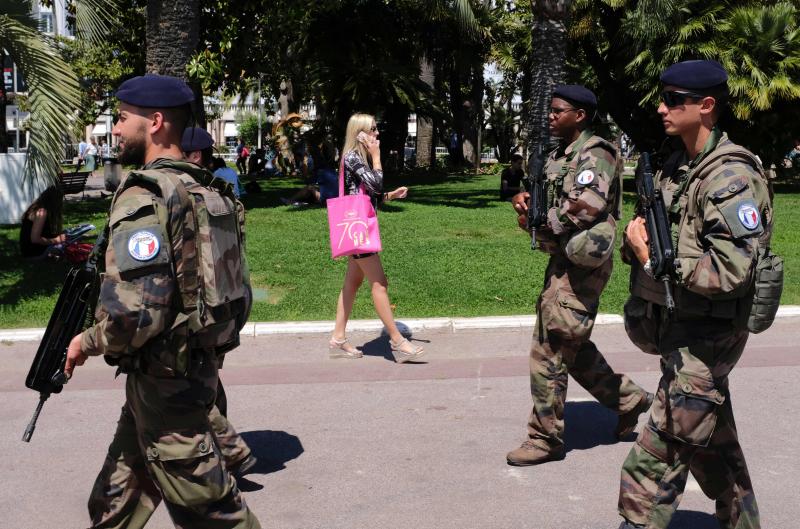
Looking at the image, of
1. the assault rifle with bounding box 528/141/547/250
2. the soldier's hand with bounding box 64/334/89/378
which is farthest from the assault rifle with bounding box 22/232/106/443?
the assault rifle with bounding box 528/141/547/250

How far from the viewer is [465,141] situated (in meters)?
38.6

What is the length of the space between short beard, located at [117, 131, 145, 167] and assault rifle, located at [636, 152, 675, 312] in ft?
5.73

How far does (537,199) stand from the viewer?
4750 mm

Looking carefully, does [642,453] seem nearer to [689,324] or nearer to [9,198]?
[689,324]

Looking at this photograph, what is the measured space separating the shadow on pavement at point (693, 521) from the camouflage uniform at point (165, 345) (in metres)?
1.92

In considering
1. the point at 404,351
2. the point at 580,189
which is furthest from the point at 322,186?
the point at 580,189

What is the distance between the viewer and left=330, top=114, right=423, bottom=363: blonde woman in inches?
260

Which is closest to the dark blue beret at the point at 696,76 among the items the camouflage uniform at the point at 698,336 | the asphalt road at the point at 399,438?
the camouflage uniform at the point at 698,336

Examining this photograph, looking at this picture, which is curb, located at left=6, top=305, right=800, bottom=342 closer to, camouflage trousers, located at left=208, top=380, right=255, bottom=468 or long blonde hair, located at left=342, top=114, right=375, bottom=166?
long blonde hair, located at left=342, top=114, right=375, bottom=166

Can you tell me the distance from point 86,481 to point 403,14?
22.3m

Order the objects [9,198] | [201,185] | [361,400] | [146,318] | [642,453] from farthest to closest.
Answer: [9,198], [361,400], [642,453], [201,185], [146,318]

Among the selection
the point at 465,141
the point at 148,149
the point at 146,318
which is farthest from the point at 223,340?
the point at 465,141

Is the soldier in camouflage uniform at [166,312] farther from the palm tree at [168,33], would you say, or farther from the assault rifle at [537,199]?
the palm tree at [168,33]

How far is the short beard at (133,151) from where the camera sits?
323 cm
